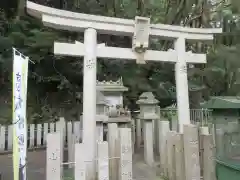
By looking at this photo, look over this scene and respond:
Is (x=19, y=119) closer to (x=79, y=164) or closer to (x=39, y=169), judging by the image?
(x=79, y=164)

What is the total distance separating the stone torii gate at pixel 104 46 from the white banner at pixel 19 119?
1540mm

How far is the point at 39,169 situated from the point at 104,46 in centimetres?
304

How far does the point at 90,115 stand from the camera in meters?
4.74

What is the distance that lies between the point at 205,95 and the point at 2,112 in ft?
28.5

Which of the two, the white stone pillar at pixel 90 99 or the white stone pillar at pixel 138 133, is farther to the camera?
the white stone pillar at pixel 138 133

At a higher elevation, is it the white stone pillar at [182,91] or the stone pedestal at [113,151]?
the white stone pillar at [182,91]

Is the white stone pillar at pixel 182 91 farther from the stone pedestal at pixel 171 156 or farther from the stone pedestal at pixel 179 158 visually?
the stone pedestal at pixel 179 158

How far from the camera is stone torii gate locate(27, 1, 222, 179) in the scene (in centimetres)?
473

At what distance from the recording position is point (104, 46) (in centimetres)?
518

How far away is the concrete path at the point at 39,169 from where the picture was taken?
4964mm

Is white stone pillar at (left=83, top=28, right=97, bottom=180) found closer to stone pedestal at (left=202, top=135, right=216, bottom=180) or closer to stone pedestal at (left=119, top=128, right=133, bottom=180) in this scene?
stone pedestal at (left=119, top=128, right=133, bottom=180)

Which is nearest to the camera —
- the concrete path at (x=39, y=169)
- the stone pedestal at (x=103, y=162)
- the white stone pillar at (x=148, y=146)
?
the stone pedestal at (x=103, y=162)

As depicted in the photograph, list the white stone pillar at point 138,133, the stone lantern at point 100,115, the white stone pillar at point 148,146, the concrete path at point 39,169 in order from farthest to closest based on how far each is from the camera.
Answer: the white stone pillar at point 138,133
the stone lantern at point 100,115
the white stone pillar at point 148,146
the concrete path at point 39,169

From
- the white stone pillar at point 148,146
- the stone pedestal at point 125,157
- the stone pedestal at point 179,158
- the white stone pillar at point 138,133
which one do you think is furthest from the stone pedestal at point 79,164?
the white stone pillar at point 138,133
